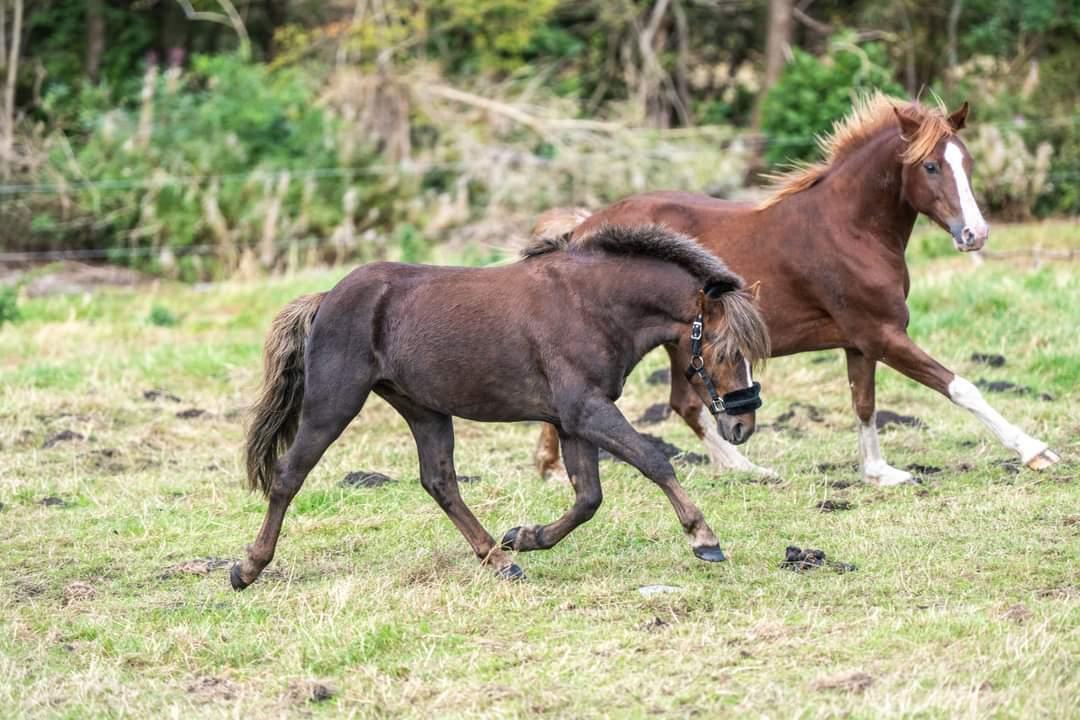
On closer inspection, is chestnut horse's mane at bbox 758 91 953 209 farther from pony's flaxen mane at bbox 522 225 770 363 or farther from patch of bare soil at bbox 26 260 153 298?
patch of bare soil at bbox 26 260 153 298

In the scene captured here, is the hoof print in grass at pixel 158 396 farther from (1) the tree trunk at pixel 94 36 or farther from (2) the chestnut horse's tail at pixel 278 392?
(1) the tree trunk at pixel 94 36

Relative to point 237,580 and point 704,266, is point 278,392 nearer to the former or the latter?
point 237,580

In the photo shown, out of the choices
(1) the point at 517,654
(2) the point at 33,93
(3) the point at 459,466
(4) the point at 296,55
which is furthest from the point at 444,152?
(1) the point at 517,654

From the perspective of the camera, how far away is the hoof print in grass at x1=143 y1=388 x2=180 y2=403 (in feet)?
33.7

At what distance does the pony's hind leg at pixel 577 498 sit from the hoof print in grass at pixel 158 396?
15.6ft

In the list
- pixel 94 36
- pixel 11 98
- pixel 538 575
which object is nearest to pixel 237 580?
pixel 538 575

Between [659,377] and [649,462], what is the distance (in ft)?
15.4

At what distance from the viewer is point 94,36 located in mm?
20938

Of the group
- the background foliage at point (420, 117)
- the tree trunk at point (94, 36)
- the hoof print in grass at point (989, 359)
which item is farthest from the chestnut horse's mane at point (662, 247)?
the tree trunk at point (94, 36)

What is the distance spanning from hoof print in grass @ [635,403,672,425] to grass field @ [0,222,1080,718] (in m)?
0.14

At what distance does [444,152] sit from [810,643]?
1336 cm

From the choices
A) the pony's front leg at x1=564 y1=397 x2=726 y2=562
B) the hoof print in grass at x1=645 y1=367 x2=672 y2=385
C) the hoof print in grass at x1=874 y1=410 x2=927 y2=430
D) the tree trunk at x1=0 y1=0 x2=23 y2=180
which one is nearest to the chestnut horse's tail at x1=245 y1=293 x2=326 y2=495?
the pony's front leg at x1=564 y1=397 x2=726 y2=562

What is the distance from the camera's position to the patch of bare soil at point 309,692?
4812mm

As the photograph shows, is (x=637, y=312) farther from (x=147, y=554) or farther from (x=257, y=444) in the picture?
(x=147, y=554)
